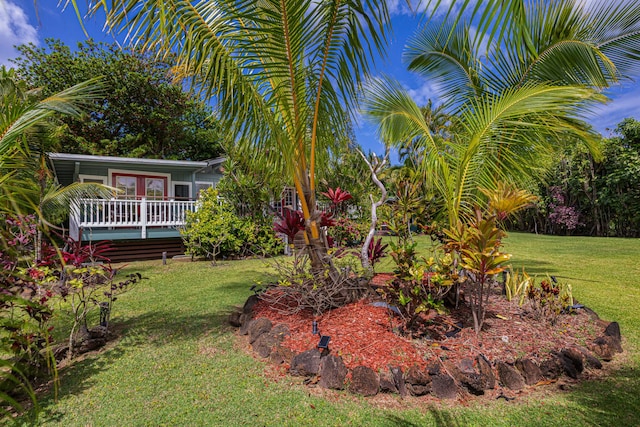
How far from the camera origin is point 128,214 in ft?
37.9

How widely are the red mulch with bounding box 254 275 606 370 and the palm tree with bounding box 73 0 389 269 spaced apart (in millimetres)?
796

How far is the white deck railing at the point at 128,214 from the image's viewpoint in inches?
399

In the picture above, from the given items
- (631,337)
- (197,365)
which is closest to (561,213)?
(631,337)

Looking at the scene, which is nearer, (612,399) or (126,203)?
(612,399)

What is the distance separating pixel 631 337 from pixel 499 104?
3.09 meters

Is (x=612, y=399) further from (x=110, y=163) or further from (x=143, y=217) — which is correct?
(x=110, y=163)

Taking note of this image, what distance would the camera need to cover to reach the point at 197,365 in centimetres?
329

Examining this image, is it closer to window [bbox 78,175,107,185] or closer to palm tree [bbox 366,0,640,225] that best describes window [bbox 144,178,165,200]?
window [bbox 78,175,107,185]

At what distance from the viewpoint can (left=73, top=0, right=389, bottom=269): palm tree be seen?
9.07ft

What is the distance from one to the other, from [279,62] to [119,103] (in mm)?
22433

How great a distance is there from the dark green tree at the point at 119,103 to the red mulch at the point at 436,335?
667 inches

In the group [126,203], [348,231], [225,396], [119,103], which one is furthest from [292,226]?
[119,103]

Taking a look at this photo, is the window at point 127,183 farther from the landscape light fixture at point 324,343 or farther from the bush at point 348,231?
the landscape light fixture at point 324,343

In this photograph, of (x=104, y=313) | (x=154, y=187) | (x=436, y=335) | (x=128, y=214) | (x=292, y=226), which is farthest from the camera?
(x=154, y=187)
